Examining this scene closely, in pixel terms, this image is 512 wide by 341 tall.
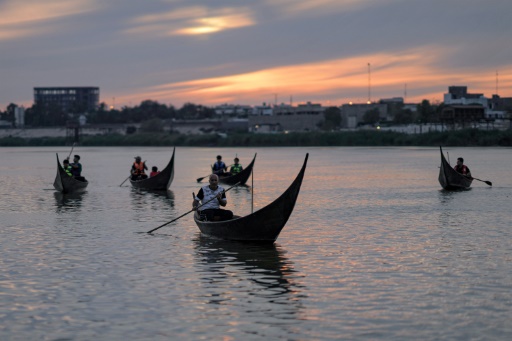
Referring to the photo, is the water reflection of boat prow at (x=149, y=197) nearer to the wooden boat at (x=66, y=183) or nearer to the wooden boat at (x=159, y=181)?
the wooden boat at (x=159, y=181)

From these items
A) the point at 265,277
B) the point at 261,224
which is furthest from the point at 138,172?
the point at 265,277

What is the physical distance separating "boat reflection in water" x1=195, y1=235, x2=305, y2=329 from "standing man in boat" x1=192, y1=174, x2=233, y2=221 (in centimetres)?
59

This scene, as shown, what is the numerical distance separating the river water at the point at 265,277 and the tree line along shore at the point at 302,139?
94013 millimetres

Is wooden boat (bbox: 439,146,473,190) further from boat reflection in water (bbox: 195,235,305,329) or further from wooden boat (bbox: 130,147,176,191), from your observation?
boat reflection in water (bbox: 195,235,305,329)

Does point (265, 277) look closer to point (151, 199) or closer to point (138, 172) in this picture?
point (151, 199)

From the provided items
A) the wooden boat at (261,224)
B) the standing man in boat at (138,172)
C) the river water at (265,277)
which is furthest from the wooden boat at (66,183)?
the wooden boat at (261,224)

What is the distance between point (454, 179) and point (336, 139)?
110641 millimetres

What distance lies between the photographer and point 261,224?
1775 centimetres

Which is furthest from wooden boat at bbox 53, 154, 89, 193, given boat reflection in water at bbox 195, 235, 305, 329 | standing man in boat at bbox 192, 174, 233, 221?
boat reflection in water at bbox 195, 235, 305, 329

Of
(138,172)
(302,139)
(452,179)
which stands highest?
(302,139)

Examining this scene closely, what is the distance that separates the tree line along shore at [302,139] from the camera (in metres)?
118

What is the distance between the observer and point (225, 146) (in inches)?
6284

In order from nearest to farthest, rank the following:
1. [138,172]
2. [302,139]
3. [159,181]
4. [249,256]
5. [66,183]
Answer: [249,256] < [66,183] < [159,181] < [138,172] < [302,139]

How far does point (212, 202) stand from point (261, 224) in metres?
1.52
